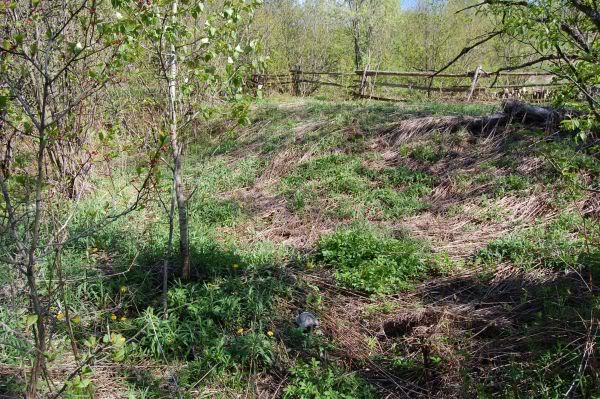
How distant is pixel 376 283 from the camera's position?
4066 millimetres

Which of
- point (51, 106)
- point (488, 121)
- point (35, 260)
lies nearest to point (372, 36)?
point (488, 121)

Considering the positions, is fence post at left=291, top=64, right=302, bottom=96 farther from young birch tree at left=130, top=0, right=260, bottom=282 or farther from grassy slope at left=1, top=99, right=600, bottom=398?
young birch tree at left=130, top=0, right=260, bottom=282

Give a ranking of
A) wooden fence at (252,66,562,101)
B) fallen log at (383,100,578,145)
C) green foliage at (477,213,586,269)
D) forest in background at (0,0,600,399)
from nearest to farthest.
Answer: forest in background at (0,0,600,399) → green foliage at (477,213,586,269) → fallen log at (383,100,578,145) → wooden fence at (252,66,562,101)

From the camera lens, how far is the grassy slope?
306cm

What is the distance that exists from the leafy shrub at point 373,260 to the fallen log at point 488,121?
336cm

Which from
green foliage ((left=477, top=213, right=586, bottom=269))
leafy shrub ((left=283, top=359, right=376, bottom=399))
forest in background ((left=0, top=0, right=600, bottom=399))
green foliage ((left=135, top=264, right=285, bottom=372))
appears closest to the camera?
forest in background ((left=0, top=0, right=600, bottom=399))

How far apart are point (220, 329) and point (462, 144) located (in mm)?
5107

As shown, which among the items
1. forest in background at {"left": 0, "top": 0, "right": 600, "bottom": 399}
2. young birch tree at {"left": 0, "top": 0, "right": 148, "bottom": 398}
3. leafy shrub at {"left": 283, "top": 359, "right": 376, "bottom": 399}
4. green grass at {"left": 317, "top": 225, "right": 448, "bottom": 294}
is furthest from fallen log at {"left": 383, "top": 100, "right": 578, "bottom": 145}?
leafy shrub at {"left": 283, "top": 359, "right": 376, "bottom": 399}

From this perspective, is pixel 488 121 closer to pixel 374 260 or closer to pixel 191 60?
pixel 374 260

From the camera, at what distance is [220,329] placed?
3.49 meters

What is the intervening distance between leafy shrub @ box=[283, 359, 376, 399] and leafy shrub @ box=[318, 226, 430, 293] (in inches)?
41.8

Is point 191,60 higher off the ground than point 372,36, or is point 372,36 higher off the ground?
point 372,36

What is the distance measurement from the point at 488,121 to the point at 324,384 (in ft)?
18.8

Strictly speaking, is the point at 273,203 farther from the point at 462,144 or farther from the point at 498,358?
the point at 498,358
